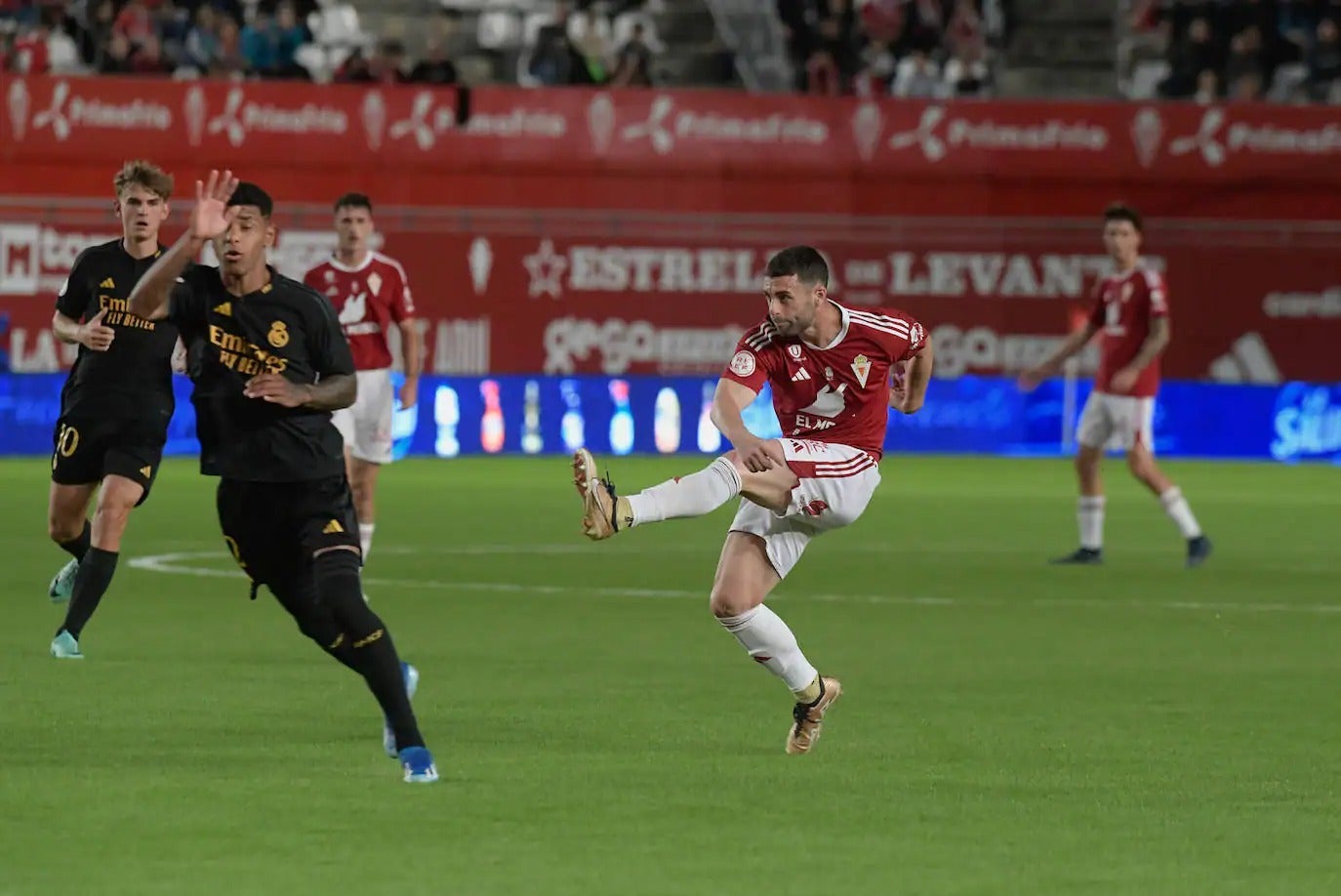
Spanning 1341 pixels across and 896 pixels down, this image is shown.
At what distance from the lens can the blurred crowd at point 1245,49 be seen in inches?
1401

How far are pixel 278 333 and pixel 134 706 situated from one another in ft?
7.69

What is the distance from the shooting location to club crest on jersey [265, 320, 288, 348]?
893 centimetres

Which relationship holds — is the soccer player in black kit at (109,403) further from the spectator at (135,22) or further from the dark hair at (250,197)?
the spectator at (135,22)

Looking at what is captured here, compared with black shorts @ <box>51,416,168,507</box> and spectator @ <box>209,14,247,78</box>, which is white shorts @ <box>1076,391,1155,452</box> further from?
spectator @ <box>209,14,247,78</box>

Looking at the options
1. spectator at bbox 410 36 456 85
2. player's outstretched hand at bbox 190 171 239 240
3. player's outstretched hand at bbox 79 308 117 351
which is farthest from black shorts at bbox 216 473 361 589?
spectator at bbox 410 36 456 85

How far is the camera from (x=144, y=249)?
39.5ft

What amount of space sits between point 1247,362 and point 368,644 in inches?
1046

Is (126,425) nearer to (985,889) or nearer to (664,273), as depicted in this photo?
(985,889)

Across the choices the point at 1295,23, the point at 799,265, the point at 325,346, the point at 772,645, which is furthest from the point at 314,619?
the point at 1295,23

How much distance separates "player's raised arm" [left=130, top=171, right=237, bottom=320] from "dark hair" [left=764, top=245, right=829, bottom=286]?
2.05 m

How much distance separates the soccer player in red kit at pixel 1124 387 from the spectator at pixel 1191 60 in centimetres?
1774

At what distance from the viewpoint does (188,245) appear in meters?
8.50

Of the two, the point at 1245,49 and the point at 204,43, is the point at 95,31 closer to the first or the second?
the point at 204,43

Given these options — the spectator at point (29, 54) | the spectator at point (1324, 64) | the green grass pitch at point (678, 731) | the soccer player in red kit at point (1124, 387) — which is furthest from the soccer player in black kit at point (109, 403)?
the spectator at point (1324, 64)
